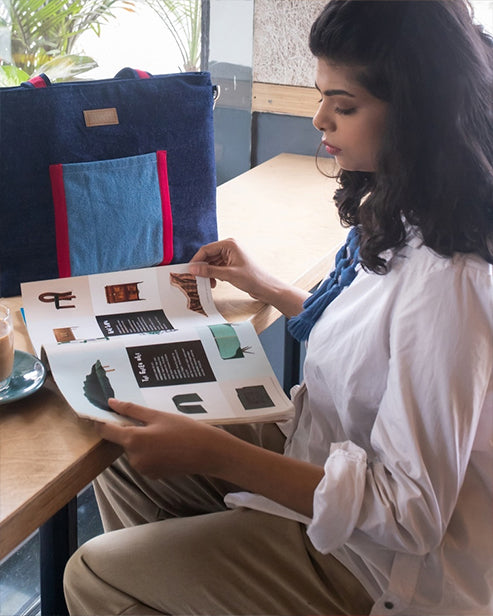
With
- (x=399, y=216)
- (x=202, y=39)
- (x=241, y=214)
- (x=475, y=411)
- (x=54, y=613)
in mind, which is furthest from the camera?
(x=202, y=39)

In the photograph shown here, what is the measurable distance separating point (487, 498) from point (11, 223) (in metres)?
0.80

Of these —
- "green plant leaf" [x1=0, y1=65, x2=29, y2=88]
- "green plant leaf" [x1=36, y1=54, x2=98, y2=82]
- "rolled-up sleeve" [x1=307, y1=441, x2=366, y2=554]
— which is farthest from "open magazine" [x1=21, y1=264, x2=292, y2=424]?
"green plant leaf" [x1=36, y1=54, x2=98, y2=82]

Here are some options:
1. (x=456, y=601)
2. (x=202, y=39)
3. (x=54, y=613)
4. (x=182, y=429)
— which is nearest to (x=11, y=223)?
(x=182, y=429)

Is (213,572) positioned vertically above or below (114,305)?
below

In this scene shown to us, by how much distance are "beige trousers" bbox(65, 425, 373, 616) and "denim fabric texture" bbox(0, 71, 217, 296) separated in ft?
1.64

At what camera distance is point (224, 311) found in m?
1.24

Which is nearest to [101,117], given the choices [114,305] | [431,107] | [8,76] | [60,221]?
[60,221]

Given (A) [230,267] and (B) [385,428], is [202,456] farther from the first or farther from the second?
(A) [230,267]

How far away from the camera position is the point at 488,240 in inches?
34.2

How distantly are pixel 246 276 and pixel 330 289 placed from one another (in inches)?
8.8

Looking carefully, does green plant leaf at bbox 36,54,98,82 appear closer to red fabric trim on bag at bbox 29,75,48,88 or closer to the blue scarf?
red fabric trim on bag at bbox 29,75,48,88

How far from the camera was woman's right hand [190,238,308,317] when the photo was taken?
50.7 inches

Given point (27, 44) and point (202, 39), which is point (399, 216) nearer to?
point (202, 39)

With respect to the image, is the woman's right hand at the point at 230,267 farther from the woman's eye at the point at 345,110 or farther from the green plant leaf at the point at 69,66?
the green plant leaf at the point at 69,66
